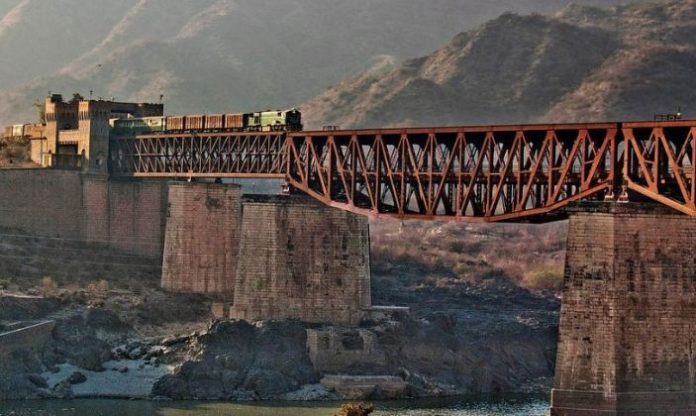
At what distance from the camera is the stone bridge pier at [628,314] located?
270ft

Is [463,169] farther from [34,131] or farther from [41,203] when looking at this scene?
[34,131]

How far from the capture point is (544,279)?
155 meters

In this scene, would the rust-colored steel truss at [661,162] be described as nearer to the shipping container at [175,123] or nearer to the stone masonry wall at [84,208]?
the shipping container at [175,123]

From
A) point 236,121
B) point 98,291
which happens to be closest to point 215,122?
point 236,121

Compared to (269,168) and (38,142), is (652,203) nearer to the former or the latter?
(269,168)

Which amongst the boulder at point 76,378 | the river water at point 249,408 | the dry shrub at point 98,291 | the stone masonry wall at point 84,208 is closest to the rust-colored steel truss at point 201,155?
the stone masonry wall at point 84,208

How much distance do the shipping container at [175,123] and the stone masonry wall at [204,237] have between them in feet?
23.4

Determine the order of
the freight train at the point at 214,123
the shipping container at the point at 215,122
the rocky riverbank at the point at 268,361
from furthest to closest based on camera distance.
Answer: the shipping container at the point at 215,122
the freight train at the point at 214,123
the rocky riverbank at the point at 268,361

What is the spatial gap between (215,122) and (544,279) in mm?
40760

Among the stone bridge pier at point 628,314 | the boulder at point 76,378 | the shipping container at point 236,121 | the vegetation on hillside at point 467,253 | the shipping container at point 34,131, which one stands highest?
the shipping container at point 34,131

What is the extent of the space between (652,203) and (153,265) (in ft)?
183

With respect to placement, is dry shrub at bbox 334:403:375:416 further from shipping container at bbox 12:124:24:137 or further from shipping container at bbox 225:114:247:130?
shipping container at bbox 12:124:24:137

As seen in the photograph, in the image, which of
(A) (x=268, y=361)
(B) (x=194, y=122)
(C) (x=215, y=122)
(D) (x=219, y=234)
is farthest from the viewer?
(B) (x=194, y=122)

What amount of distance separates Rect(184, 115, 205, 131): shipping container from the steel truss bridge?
1003mm
